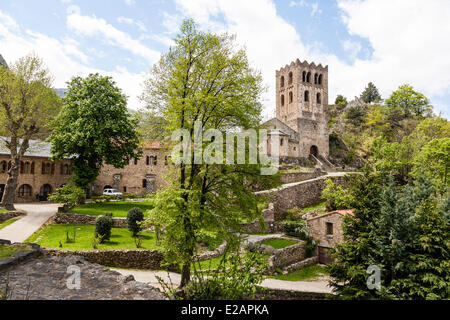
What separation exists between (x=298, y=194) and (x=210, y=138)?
822 inches

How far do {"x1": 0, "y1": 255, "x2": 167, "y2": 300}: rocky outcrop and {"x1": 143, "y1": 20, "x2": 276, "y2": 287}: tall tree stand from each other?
118 inches

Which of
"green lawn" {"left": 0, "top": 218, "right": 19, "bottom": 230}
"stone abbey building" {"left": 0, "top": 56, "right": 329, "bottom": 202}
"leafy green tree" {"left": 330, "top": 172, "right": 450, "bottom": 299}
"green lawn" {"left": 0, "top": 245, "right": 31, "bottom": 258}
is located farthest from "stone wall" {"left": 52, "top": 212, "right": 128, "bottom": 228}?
"leafy green tree" {"left": 330, "top": 172, "right": 450, "bottom": 299}

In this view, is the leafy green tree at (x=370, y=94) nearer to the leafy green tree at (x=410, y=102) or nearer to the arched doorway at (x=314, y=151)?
the leafy green tree at (x=410, y=102)

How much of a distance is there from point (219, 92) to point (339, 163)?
41.7 m

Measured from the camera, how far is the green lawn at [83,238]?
53.2 feet

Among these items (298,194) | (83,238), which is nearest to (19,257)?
(83,238)

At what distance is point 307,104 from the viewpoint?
162ft

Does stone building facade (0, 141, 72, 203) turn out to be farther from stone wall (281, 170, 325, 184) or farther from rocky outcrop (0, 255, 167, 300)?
rocky outcrop (0, 255, 167, 300)

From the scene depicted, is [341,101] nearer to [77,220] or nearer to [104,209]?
[104,209]

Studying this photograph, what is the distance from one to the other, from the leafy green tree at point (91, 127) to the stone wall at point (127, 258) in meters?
10.7

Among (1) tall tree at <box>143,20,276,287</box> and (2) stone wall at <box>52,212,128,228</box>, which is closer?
(1) tall tree at <box>143,20,276,287</box>

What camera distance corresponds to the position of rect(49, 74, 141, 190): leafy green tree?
23.6 meters

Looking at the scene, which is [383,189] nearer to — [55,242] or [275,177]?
[275,177]
